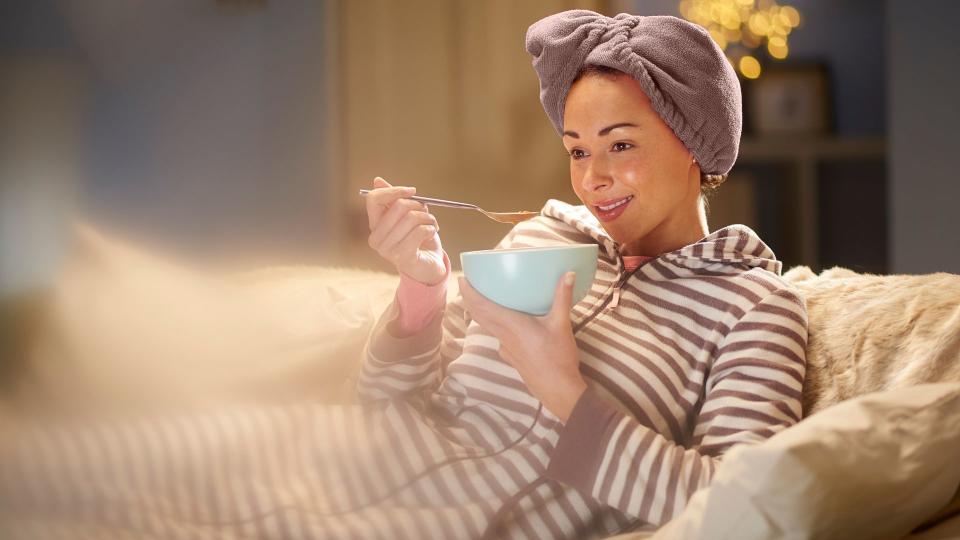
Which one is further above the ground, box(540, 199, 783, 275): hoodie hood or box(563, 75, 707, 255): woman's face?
box(563, 75, 707, 255): woman's face

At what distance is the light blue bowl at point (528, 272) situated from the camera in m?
0.85

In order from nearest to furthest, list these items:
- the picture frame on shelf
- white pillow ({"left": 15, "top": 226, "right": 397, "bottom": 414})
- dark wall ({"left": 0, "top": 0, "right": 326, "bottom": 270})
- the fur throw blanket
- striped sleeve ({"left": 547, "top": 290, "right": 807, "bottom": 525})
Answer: striped sleeve ({"left": 547, "top": 290, "right": 807, "bottom": 525}) < the fur throw blanket < white pillow ({"left": 15, "top": 226, "right": 397, "bottom": 414}) < dark wall ({"left": 0, "top": 0, "right": 326, "bottom": 270}) < the picture frame on shelf

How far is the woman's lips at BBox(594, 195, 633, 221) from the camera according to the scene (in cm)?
104

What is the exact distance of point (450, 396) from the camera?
1090 mm

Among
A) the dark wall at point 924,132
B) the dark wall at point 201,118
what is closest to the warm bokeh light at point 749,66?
the dark wall at point 924,132

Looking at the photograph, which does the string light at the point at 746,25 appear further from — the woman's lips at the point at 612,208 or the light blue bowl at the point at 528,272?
the light blue bowl at the point at 528,272

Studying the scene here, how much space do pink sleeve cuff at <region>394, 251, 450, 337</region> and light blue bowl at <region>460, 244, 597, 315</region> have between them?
0.56 ft

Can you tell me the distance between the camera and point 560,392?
0.88m

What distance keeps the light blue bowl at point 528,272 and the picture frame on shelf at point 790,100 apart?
10.5ft

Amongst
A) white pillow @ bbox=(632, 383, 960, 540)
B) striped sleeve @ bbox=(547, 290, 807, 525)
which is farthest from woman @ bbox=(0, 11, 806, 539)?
white pillow @ bbox=(632, 383, 960, 540)

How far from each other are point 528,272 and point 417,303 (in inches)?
9.5

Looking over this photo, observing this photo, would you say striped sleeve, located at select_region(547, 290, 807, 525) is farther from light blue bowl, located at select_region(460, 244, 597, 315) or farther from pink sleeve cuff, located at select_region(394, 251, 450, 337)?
pink sleeve cuff, located at select_region(394, 251, 450, 337)

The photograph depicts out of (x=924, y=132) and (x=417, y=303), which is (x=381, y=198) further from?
(x=924, y=132)

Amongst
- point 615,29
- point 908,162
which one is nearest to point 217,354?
point 615,29
